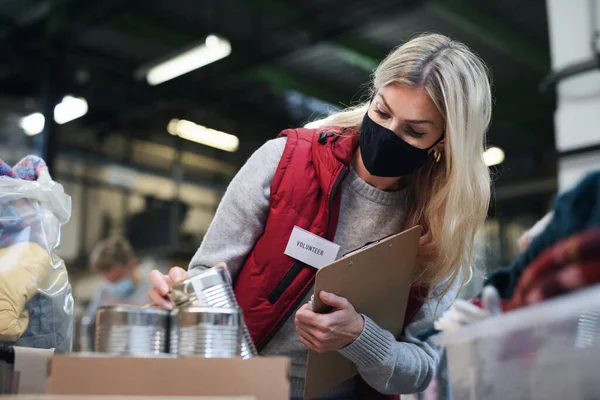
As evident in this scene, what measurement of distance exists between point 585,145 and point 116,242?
11.7 ft

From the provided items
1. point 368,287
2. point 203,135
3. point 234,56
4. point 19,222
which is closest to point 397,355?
point 368,287

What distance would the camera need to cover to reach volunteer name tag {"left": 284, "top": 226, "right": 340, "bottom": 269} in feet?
4.92

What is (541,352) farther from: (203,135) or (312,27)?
(203,135)

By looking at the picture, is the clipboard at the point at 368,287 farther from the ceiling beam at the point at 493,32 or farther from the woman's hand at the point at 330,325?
the ceiling beam at the point at 493,32

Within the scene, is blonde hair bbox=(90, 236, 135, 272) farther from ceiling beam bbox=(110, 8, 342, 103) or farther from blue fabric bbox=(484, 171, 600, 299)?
blue fabric bbox=(484, 171, 600, 299)

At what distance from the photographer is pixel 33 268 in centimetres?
142

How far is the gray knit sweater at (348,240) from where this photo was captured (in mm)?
1452

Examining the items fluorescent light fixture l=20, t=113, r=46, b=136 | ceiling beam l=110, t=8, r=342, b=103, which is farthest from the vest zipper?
fluorescent light fixture l=20, t=113, r=46, b=136

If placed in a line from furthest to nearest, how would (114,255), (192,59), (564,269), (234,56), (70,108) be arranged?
1. (70,108)
2. (234,56)
3. (192,59)
4. (114,255)
5. (564,269)

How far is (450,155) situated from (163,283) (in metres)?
0.71

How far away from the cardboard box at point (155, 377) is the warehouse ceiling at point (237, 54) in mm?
5302

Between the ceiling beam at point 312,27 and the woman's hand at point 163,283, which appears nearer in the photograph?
the woman's hand at point 163,283

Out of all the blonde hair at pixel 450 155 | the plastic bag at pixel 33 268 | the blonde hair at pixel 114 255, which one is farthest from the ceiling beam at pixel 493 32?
the plastic bag at pixel 33 268

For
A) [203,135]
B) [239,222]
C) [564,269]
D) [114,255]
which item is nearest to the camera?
[564,269]
